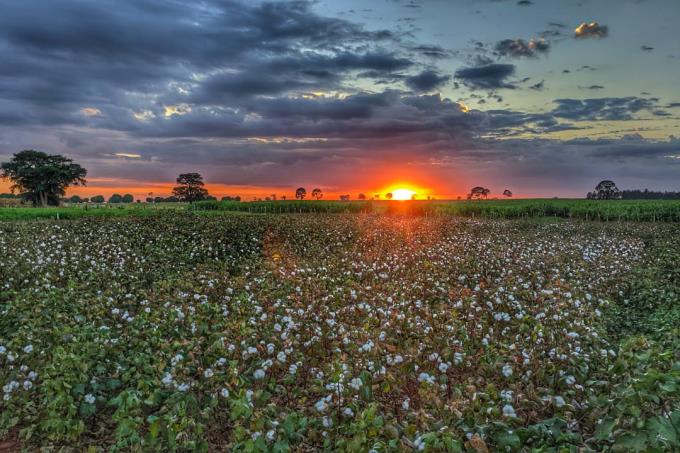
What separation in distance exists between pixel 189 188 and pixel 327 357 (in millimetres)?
116217

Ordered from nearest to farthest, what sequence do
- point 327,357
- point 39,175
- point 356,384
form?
point 356,384
point 327,357
point 39,175

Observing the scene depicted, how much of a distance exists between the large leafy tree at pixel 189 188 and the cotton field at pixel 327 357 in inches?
4126

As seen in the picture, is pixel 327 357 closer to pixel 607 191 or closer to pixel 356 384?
pixel 356 384

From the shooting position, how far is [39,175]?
3484 inches

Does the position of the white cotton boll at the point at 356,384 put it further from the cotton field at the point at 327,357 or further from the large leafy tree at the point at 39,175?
the large leafy tree at the point at 39,175

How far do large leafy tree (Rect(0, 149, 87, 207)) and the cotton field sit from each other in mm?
85725

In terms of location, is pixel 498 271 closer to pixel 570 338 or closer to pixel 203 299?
pixel 570 338

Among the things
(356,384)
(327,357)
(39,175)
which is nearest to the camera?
(356,384)

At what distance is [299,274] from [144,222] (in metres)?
14.3

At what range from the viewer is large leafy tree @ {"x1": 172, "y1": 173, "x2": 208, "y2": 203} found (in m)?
118

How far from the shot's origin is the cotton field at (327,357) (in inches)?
197

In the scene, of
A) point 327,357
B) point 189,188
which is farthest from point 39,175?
point 327,357

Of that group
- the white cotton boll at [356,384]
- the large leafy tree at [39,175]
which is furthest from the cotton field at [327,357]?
the large leafy tree at [39,175]

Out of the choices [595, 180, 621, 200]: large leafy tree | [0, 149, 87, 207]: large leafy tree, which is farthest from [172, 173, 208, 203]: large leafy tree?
[595, 180, 621, 200]: large leafy tree
